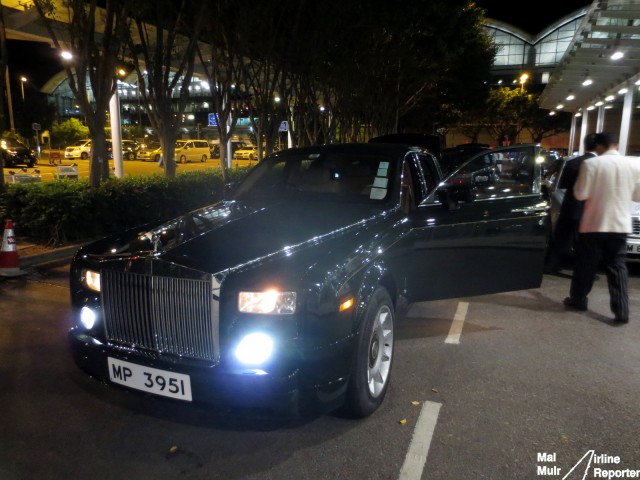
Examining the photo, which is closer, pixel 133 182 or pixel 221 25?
pixel 133 182

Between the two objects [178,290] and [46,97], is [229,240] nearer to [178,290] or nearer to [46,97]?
[178,290]

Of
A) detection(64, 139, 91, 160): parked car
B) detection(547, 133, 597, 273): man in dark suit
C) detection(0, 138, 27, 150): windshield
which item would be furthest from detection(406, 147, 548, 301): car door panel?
detection(64, 139, 91, 160): parked car

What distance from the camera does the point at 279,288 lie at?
279cm

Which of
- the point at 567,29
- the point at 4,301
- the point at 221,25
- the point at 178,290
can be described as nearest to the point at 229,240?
the point at 178,290

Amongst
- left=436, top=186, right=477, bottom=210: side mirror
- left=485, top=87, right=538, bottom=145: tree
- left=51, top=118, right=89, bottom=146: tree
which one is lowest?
left=436, top=186, right=477, bottom=210: side mirror

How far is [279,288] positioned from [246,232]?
78 centimetres

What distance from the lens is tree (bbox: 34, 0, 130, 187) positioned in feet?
27.6

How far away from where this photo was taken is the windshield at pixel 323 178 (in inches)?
173

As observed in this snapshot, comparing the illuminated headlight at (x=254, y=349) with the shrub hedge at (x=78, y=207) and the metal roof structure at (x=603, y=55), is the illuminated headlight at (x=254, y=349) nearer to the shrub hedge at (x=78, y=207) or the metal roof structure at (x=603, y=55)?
the shrub hedge at (x=78, y=207)

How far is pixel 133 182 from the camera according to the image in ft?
30.3

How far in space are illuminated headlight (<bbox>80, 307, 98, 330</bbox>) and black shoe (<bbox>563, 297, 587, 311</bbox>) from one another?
4.96m

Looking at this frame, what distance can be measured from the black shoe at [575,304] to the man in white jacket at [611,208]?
0.41 m

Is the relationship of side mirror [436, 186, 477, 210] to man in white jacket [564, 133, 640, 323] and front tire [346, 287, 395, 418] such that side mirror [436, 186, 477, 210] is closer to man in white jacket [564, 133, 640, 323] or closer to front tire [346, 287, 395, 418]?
front tire [346, 287, 395, 418]

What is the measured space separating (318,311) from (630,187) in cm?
412
